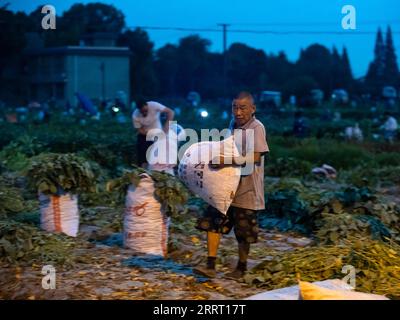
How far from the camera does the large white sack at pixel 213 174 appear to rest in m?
6.52

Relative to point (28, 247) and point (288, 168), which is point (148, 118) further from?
point (288, 168)

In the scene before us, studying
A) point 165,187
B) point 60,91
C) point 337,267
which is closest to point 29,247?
point 165,187

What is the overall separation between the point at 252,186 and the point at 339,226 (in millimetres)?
1898

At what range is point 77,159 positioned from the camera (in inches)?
345

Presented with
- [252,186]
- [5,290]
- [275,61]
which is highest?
[275,61]

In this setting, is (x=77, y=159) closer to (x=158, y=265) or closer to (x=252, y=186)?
(x=158, y=265)

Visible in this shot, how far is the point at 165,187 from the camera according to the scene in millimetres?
7938

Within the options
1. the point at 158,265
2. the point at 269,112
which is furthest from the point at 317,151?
the point at 269,112

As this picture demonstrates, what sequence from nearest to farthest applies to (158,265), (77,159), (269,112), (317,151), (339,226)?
(158,265) → (339,226) → (77,159) → (317,151) → (269,112)

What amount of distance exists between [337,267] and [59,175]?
344cm

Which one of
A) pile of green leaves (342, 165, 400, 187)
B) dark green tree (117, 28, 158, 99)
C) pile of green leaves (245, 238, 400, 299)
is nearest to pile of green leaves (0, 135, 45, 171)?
pile of green leaves (342, 165, 400, 187)

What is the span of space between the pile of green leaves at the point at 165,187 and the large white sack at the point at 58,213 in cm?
83

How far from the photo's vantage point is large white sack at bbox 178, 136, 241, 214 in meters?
6.52
